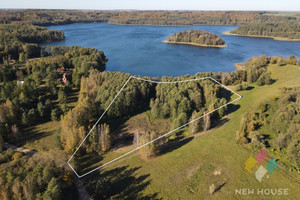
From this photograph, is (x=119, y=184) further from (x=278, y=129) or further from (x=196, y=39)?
(x=196, y=39)

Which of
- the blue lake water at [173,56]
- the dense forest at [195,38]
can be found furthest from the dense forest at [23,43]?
the dense forest at [195,38]

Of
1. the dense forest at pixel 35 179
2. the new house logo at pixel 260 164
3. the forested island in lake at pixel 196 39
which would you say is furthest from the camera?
the forested island in lake at pixel 196 39

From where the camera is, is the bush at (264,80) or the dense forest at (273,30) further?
the dense forest at (273,30)

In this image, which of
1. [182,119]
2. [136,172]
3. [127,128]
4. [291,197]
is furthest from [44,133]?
[291,197]

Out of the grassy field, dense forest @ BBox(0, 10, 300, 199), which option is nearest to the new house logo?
the grassy field

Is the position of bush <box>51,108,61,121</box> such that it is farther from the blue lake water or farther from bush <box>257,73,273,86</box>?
bush <box>257,73,273,86</box>

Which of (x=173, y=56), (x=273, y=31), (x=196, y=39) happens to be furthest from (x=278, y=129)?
(x=273, y=31)

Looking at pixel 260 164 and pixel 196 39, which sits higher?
pixel 196 39

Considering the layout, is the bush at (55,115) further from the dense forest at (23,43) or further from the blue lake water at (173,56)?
the dense forest at (23,43)
